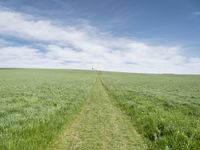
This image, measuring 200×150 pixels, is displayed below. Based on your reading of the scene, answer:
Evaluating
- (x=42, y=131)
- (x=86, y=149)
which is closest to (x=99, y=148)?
(x=86, y=149)

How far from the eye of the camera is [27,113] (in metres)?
13.1

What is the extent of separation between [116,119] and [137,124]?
5.56 feet

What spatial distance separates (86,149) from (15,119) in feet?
15.5

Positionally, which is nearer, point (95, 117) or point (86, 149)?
point (86, 149)

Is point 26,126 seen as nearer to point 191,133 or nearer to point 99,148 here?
point 99,148

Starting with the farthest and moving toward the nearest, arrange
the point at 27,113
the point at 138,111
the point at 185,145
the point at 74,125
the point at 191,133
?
1. the point at 138,111
2. the point at 27,113
3. the point at 74,125
4. the point at 191,133
5. the point at 185,145

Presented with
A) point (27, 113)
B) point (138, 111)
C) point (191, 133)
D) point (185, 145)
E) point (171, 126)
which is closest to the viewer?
point (185, 145)

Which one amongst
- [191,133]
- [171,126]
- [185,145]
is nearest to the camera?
[185,145]

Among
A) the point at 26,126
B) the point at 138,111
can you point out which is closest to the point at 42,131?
the point at 26,126

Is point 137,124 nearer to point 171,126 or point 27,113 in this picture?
point 171,126

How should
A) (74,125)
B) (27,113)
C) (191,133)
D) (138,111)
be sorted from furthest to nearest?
(138,111) < (27,113) < (74,125) < (191,133)

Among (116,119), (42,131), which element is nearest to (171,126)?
(116,119)

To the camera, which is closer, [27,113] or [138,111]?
[27,113]

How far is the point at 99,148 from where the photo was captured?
27.6ft
